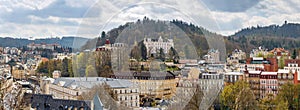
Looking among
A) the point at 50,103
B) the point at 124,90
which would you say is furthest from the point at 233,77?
the point at 124,90

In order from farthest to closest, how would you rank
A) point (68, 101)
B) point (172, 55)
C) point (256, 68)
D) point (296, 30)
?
1. point (296, 30)
2. point (256, 68)
3. point (68, 101)
4. point (172, 55)

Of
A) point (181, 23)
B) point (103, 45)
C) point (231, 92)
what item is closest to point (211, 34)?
point (181, 23)

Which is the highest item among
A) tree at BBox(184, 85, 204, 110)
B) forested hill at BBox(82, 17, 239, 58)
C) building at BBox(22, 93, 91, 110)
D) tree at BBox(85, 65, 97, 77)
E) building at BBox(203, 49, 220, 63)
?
forested hill at BBox(82, 17, 239, 58)

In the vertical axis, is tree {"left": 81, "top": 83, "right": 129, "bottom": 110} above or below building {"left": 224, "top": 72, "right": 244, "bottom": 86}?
above

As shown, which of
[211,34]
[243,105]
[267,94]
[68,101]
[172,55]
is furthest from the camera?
[267,94]

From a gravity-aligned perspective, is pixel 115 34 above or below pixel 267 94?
above

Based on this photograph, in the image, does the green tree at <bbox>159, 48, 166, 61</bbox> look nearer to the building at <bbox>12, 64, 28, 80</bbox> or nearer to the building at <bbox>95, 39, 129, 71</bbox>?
the building at <bbox>95, 39, 129, 71</bbox>

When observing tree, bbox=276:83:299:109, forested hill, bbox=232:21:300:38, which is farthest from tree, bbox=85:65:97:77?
forested hill, bbox=232:21:300:38

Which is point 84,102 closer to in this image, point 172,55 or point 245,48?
point 172,55
